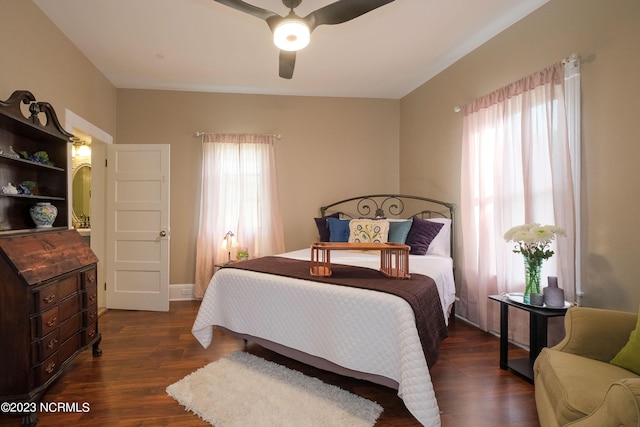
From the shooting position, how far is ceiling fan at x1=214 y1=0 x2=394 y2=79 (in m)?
1.90

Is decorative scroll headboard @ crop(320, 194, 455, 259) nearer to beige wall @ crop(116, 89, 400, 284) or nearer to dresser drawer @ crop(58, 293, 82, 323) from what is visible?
beige wall @ crop(116, 89, 400, 284)

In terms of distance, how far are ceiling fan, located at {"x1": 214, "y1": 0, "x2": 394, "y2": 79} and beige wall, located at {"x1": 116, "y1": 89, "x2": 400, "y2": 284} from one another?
2093 millimetres

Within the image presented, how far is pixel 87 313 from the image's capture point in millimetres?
2295

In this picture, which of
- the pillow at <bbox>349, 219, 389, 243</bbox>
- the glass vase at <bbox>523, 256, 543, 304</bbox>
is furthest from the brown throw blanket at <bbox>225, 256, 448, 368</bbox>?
the pillow at <bbox>349, 219, 389, 243</bbox>

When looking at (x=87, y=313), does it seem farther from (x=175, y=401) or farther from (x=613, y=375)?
(x=613, y=375)

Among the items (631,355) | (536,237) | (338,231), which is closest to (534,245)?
(536,237)

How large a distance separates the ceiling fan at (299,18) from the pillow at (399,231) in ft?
6.70

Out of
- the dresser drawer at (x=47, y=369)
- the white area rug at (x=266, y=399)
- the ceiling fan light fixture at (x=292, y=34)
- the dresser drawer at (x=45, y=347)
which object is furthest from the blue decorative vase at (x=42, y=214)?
the ceiling fan light fixture at (x=292, y=34)

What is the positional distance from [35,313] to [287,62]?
2.46 metres

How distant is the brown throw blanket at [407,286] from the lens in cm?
174

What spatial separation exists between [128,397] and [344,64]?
3.62 meters

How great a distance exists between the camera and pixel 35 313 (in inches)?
68.1

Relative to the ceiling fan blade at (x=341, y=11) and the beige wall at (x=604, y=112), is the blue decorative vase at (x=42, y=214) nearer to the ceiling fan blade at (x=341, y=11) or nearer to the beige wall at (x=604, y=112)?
the ceiling fan blade at (x=341, y=11)

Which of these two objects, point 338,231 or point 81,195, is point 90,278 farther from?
point 338,231
